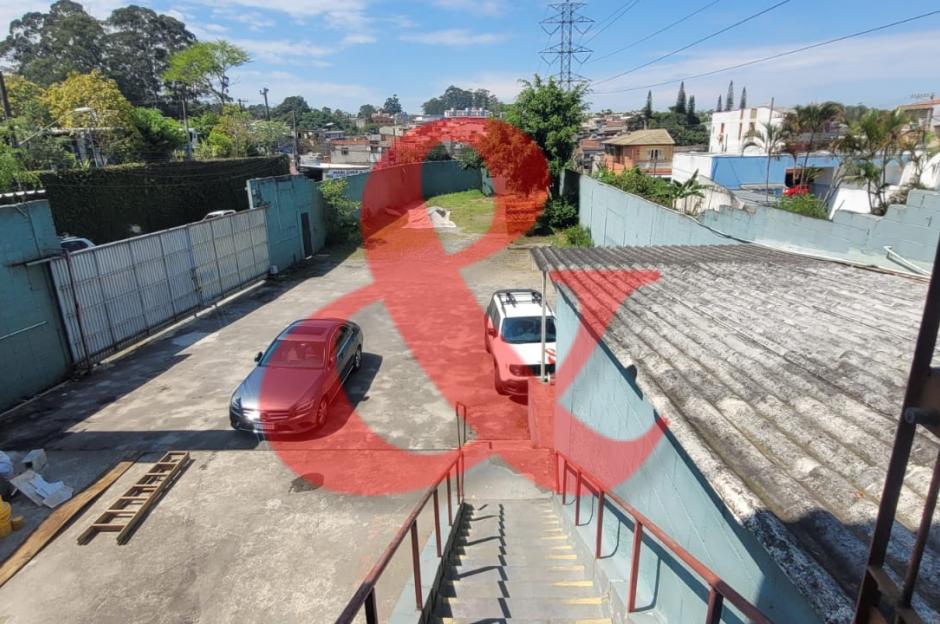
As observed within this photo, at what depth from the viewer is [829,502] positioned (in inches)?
95.7

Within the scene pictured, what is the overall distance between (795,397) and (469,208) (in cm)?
3404

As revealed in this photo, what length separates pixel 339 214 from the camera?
26125mm

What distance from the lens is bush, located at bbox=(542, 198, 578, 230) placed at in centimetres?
2775

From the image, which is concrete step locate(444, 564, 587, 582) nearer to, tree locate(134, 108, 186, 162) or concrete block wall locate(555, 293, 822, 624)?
concrete block wall locate(555, 293, 822, 624)

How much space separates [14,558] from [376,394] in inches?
238

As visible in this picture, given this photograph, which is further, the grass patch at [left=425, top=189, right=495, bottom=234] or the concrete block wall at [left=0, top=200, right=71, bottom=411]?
the grass patch at [left=425, top=189, right=495, bottom=234]

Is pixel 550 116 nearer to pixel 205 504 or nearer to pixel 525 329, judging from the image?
pixel 525 329

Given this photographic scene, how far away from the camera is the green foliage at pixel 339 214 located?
25.6m

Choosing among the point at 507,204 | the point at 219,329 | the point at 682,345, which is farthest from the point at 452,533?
the point at 507,204

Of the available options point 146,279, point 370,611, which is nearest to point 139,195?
point 146,279

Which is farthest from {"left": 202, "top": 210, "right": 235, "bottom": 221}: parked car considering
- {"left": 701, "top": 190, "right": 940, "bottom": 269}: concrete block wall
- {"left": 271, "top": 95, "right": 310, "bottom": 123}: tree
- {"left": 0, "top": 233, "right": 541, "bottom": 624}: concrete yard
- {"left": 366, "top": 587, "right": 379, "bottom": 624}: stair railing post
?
{"left": 271, "top": 95, "right": 310, "bottom": 123}: tree

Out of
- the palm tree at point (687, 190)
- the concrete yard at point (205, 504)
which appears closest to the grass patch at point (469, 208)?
the palm tree at point (687, 190)

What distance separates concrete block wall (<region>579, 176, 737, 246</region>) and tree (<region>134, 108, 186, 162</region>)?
29767 mm

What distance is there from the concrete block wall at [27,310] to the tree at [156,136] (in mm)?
29875
